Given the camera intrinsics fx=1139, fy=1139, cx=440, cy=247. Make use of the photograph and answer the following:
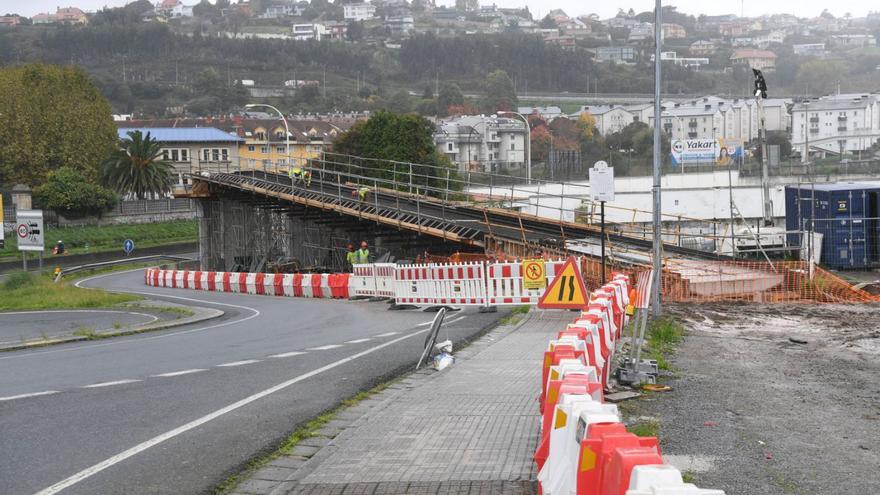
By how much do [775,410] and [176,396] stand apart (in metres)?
6.34

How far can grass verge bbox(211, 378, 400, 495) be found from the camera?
27.7 ft

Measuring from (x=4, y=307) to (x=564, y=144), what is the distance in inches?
4942

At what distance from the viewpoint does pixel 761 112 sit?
45.5 meters

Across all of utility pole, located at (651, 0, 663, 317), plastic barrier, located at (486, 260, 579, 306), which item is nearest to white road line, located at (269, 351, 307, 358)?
utility pole, located at (651, 0, 663, 317)

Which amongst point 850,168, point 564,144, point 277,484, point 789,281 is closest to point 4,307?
point 789,281

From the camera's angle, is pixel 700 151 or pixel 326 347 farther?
pixel 700 151

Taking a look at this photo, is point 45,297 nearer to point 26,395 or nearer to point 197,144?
point 26,395

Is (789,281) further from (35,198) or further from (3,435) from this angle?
(35,198)

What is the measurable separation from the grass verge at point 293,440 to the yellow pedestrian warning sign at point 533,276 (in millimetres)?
11576

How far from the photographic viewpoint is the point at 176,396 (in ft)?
41.2

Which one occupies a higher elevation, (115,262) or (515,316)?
(515,316)

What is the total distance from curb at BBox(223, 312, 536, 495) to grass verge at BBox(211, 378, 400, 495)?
1.5 inches

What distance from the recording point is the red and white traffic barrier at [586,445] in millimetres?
4492

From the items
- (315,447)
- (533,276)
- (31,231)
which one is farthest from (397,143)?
(315,447)
